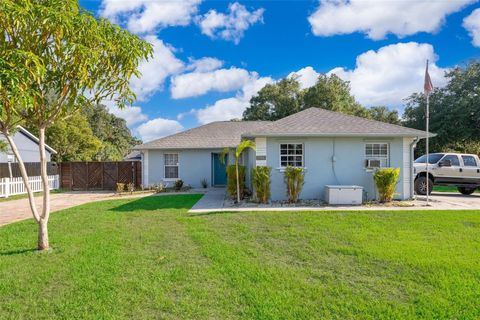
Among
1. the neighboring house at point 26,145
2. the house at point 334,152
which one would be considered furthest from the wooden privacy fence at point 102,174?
the house at point 334,152

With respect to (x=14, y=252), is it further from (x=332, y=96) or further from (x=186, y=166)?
(x=332, y=96)

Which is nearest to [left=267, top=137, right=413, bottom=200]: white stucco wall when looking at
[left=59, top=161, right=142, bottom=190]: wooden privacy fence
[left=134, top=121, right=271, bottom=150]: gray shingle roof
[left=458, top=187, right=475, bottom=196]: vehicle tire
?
[left=458, top=187, right=475, bottom=196]: vehicle tire

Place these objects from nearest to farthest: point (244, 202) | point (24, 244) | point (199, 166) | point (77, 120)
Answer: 1. point (24, 244)
2. point (244, 202)
3. point (199, 166)
4. point (77, 120)

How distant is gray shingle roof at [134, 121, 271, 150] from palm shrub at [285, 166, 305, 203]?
5.66 m

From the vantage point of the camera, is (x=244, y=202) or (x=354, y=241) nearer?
(x=354, y=241)

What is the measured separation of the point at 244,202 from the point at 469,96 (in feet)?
81.8

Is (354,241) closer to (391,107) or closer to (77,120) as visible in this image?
(77,120)

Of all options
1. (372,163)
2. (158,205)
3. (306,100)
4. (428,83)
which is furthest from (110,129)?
(428,83)

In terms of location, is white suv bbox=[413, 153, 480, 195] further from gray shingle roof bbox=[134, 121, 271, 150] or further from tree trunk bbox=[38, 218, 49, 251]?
tree trunk bbox=[38, 218, 49, 251]

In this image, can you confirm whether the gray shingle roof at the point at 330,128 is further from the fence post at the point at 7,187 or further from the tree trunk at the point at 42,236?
the fence post at the point at 7,187

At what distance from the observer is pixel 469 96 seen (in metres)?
25.2

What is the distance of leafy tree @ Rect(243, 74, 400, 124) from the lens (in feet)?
97.3

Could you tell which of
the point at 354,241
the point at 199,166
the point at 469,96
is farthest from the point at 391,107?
the point at 354,241

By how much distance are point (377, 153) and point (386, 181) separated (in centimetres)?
146
